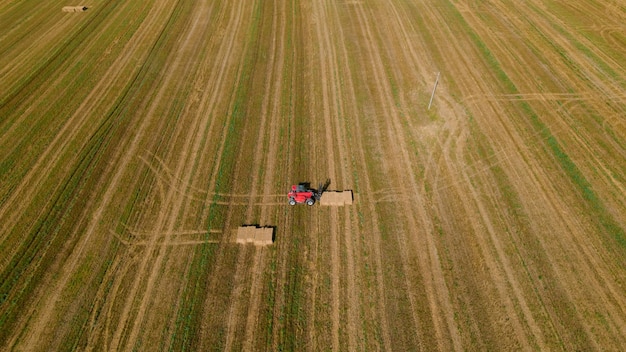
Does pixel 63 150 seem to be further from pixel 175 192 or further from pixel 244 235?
pixel 244 235

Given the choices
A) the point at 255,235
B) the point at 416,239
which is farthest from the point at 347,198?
the point at 255,235

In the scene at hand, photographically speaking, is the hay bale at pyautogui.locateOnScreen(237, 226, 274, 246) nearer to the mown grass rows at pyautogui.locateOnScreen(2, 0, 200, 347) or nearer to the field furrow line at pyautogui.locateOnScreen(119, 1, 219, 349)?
the field furrow line at pyautogui.locateOnScreen(119, 1, 219, 349)

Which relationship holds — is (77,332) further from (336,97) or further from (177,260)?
(336,97)

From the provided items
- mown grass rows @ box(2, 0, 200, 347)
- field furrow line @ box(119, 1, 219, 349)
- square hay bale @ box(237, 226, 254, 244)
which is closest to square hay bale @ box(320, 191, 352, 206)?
square hay bale @ box(237, 226, 254, 244)

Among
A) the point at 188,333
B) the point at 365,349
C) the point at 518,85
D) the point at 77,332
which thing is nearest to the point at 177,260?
the point at 188,333

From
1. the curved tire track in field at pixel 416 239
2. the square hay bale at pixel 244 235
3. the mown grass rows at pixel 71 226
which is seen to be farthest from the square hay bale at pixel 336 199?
the mown grass rows at pixel 71 226

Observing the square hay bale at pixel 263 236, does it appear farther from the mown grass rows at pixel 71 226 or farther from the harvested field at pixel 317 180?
the mown grass rows at pixel 71 226
